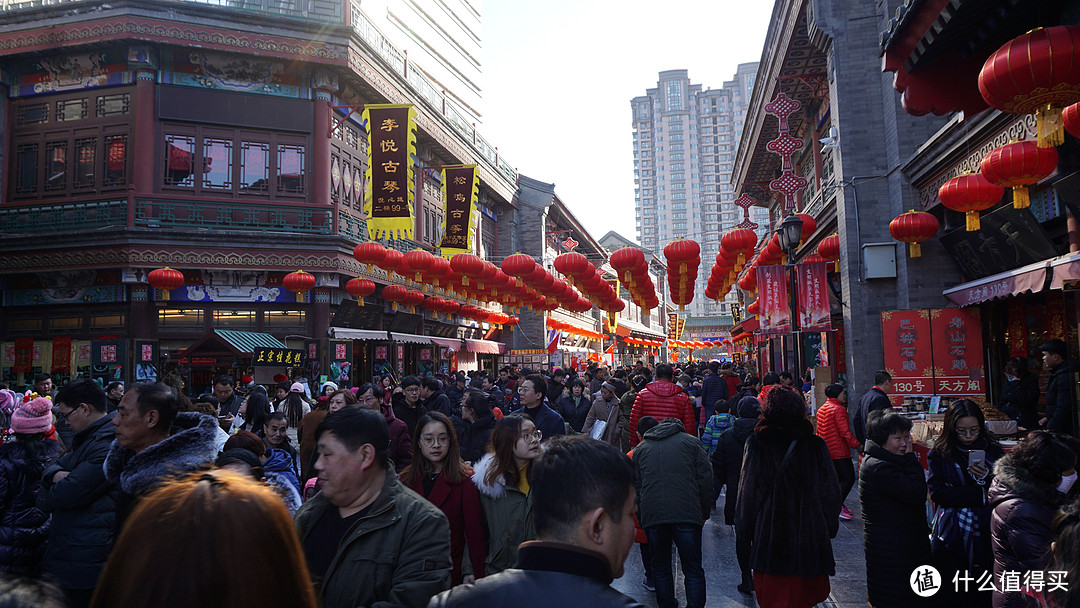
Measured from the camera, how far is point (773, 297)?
49.5 feet

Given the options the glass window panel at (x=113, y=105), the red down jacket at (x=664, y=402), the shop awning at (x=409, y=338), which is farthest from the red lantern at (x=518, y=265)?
the glass window panel at (x=113, y=105)

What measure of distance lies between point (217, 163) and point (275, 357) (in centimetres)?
652

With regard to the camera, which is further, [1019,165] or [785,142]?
[785,142]

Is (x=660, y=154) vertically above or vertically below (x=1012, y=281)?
above

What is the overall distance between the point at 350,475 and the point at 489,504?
57.8 inches

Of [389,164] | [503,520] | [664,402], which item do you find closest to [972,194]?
[664,402]

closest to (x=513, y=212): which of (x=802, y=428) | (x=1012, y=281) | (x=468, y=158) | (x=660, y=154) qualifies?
(x=468, y=158)

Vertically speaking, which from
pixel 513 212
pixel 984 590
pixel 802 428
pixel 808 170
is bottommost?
pixel 984 590

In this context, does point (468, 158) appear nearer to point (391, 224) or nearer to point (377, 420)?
point (391, 224)

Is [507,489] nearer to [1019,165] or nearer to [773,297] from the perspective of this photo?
[1019,165]

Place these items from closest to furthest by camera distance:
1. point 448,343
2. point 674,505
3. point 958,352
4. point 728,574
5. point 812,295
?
point 674,505, point 728,574, point 958,352, point 812,295, point 448,343

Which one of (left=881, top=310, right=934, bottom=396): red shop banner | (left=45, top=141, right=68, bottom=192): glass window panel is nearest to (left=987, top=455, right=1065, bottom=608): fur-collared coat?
(left=881, top=310, right=934, bottom=396): red shop banner

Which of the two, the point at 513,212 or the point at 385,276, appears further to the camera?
the point at 513,212

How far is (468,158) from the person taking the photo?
29.5m
